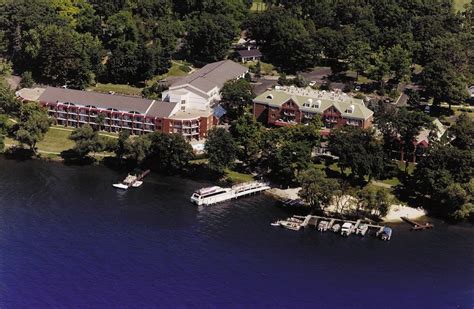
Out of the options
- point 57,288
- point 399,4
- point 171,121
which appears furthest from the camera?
point 399,4

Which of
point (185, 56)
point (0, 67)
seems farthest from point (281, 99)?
point (0, 67)

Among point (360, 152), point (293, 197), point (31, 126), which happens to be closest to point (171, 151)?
point (293, 197)

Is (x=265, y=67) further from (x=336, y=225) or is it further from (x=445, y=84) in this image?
(x=336, y=225)

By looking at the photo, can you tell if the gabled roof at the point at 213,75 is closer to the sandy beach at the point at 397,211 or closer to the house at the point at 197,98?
the house at the point at 197,98

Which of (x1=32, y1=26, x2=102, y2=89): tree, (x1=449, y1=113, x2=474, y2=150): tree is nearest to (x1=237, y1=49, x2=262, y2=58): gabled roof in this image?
(x1=32, y1=26, x2=102, y2=89): tree

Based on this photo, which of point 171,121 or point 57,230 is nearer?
point 57,230

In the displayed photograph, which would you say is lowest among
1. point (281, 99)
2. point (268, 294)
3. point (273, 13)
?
point (268, 294)

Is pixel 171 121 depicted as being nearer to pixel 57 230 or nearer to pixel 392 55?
pixel 57 230
